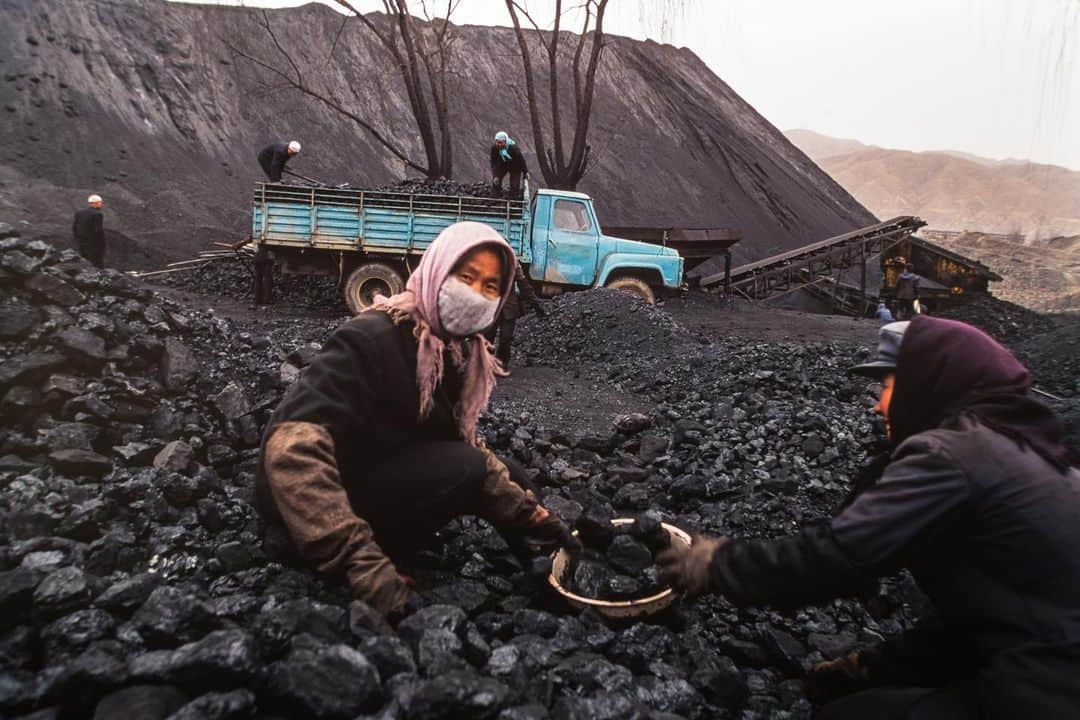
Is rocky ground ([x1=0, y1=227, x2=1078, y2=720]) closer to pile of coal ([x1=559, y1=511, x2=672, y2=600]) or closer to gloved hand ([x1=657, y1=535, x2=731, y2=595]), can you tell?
pile of coal ([x1=559, y1=511, x2=672, y2=600])

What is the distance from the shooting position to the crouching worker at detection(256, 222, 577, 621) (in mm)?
1980

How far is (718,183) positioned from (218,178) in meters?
22.7

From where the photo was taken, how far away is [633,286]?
10.9 m

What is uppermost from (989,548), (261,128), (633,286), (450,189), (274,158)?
(261,128)

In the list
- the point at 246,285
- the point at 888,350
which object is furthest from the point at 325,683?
the point at 246,285

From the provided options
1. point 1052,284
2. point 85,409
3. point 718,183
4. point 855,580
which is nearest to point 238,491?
point 85,409

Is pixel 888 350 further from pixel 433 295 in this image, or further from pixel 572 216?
pixel 572 216

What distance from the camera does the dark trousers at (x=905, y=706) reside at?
1.48 metres

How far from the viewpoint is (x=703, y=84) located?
43375 millimetres

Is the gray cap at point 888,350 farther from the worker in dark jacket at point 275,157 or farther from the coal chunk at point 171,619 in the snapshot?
the worker in dark jacket at point 275,157

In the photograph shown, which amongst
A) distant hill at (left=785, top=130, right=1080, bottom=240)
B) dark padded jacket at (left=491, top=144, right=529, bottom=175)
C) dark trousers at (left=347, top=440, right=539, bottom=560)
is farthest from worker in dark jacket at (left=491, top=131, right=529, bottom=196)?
distant hill at (left=785, top=130, right=1080, bottom=240)

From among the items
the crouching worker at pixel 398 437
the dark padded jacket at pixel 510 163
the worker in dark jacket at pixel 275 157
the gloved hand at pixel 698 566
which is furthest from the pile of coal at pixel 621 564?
the worker in dark jacket at pixel 275 157

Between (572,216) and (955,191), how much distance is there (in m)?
103

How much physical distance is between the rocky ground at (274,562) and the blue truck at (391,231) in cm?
454
